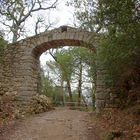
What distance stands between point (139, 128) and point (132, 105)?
2720 millimetres

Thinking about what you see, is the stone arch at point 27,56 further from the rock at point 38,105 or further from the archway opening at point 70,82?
the archway opening at point 70,82

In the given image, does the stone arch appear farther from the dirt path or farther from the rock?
the dirt path

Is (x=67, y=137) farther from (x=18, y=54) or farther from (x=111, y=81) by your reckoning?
(x=18, y=54)

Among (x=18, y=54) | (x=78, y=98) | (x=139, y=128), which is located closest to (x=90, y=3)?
(x=139, y=128)

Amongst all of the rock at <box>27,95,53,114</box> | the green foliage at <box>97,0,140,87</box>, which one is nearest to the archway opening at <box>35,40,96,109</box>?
the rock at <box>27,95,53,114</box>

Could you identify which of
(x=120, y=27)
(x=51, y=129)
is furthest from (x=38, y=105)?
(x=120, y=27)

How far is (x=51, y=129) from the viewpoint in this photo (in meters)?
8.52

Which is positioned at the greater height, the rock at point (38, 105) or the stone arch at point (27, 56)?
the stone arch at point (27, 56)

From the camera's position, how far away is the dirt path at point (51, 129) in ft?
25.0

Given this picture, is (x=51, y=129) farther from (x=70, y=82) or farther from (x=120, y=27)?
(x=70, y=82)

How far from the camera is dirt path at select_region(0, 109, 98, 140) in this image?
7605 millimetres

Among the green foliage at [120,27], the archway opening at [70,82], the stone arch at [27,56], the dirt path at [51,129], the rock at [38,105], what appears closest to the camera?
the green foliage at [120,27]

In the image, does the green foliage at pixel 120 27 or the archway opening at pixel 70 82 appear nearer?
the green foliage at pixel 120 27

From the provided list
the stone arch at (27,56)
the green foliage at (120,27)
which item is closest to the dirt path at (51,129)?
the stone arch at (27,56)
